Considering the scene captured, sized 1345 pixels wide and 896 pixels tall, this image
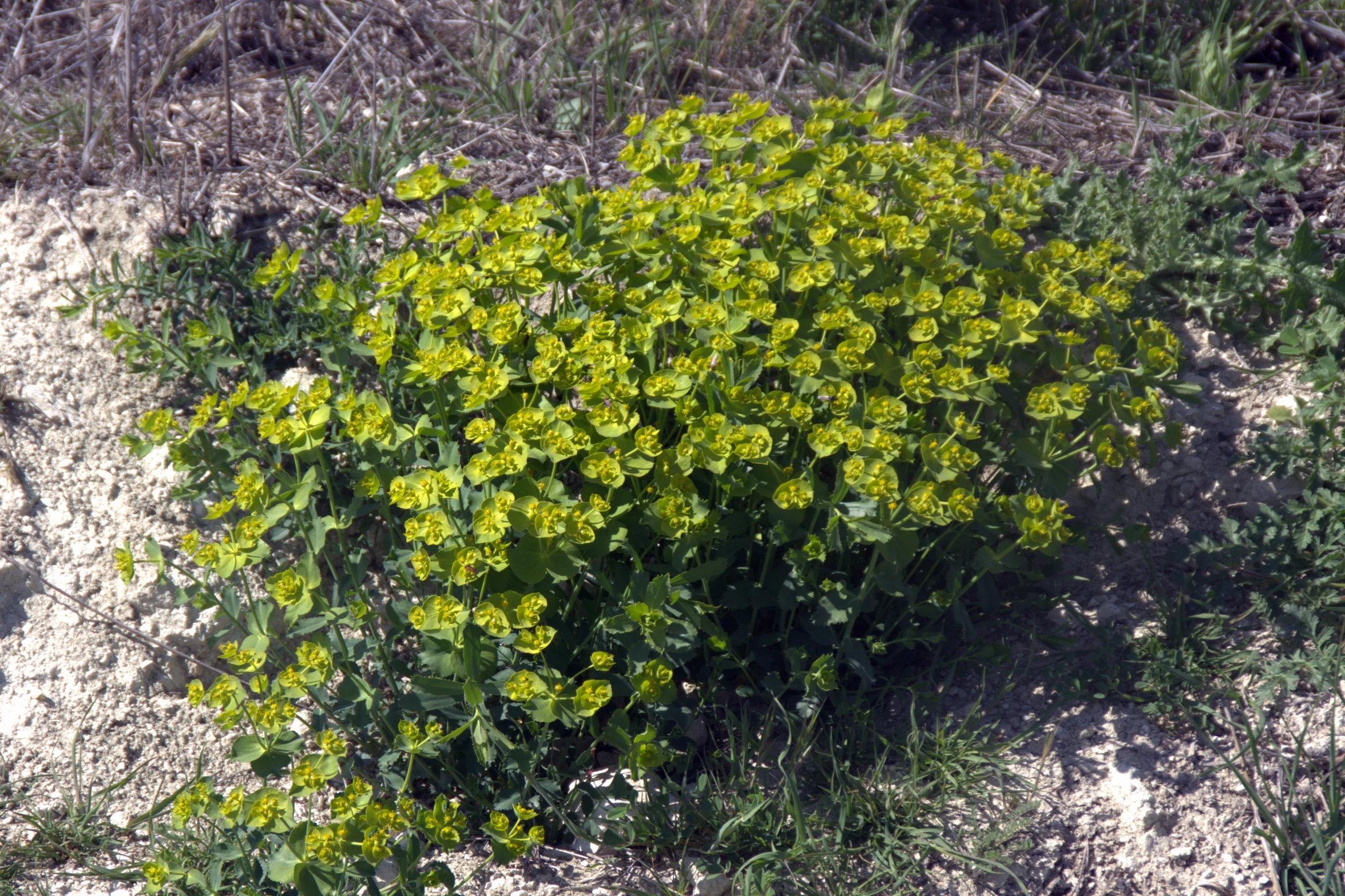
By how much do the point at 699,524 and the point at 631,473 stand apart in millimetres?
181

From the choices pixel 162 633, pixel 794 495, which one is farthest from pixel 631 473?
pixel 162 633

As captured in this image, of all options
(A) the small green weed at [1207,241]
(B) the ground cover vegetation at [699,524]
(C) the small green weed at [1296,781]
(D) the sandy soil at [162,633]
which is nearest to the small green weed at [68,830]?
(D) the sandy soil at [162,633]

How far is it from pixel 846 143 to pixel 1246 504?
1468 millimetres

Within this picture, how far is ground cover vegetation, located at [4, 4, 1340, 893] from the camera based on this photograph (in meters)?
2.03

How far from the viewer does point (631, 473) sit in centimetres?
208

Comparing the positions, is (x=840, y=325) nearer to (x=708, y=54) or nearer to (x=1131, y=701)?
(x=1131, y=701)

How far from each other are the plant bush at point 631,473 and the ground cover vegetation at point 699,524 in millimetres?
13

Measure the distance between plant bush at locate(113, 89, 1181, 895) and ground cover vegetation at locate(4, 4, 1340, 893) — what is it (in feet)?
0.04

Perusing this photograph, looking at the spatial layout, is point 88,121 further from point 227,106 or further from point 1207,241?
point 1207,241

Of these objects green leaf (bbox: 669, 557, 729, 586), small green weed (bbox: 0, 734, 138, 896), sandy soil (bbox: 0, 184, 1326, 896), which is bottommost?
small green weed (bbox: 0, 734, 138, 896)

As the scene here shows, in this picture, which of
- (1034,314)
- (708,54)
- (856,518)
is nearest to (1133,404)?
(1034,314)

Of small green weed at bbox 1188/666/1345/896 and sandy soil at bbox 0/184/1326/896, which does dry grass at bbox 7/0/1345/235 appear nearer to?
sandy soil at bbox 0/184/1326/896

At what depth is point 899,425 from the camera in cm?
213

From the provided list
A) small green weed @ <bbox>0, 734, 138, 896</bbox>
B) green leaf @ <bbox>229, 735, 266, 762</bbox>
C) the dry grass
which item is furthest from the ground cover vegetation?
the dry grass
